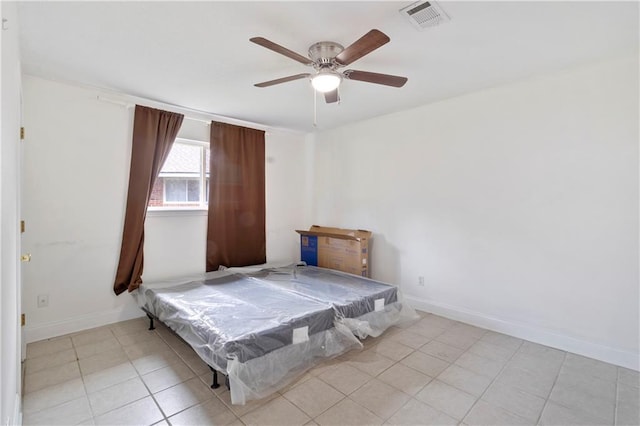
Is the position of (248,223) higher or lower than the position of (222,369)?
higher

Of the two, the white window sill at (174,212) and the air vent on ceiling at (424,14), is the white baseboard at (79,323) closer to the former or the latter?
the white window sill at (174,212)

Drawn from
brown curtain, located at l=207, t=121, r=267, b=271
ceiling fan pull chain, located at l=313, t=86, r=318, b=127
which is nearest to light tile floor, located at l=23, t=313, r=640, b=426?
brown curtain, located at l=207, t=121, r=267, b=271

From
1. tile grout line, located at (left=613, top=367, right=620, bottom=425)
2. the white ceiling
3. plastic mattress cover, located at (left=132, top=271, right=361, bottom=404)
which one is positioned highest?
the white ceiling

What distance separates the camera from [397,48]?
2.32 meters

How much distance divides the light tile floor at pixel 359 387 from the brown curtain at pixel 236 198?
147cm

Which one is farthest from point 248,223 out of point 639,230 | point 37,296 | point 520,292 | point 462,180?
point 639,230

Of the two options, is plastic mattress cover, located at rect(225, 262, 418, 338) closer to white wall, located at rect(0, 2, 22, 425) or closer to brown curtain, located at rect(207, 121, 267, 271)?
brown curtain, located at rect(207, 121, 267, 271)

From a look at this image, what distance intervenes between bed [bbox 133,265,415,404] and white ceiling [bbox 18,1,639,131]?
206cm

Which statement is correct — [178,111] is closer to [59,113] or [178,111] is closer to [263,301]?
[59,113]

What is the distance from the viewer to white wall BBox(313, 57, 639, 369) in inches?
97.7

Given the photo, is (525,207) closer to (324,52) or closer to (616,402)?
(616,402)

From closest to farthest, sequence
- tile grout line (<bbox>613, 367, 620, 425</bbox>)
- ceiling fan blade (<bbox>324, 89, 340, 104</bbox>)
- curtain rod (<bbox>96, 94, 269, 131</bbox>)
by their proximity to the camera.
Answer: tile grout line (<bbox>613, 367, 620, 425</bbox>)
ceiling fan blade (<bbox>324, 89, 340, 104</bbox>)
curtain rod (<bbox>96, 94, 269, 131</bbox>)

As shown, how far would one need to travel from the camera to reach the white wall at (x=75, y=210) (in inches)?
111

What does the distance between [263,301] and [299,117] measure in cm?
247
